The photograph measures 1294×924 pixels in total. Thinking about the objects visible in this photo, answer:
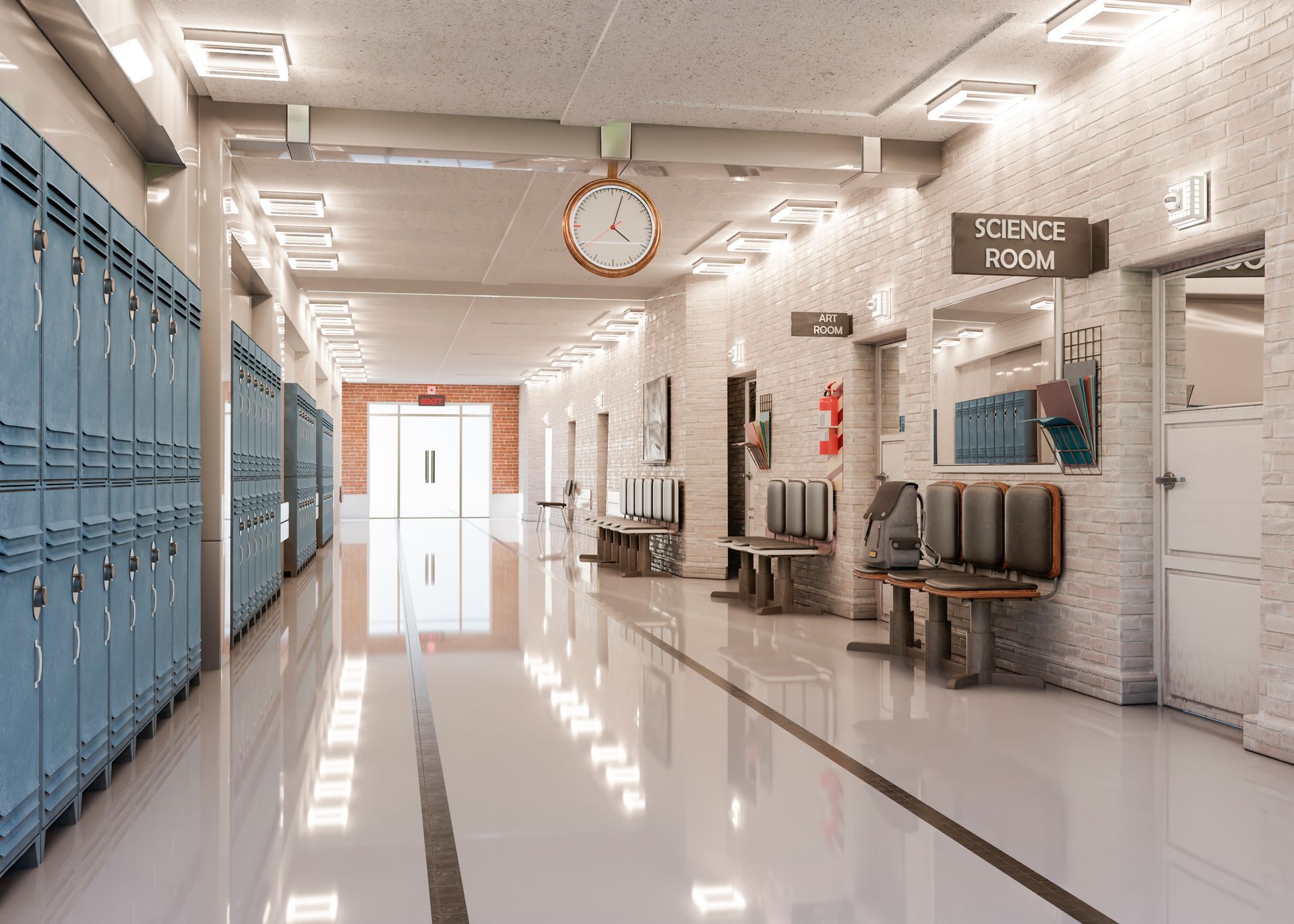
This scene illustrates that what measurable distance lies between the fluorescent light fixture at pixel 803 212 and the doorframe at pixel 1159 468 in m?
3.36

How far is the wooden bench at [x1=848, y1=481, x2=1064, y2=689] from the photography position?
565 centimetres

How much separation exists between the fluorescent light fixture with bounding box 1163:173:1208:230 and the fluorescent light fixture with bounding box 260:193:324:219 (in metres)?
6.08

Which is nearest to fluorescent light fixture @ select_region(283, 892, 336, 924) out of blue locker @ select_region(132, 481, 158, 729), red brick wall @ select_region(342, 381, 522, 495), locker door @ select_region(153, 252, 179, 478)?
blue locker @ select_region(132, 481, 158, 729)

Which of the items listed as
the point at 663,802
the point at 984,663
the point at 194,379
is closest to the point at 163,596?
the point at 194,379

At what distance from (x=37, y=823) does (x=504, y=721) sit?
2151mm

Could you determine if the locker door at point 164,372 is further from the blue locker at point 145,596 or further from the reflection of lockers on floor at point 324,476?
the reflection of lockers on floor at point 324,476

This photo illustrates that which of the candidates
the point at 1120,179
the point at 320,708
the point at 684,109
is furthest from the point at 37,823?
the point at 1120,179

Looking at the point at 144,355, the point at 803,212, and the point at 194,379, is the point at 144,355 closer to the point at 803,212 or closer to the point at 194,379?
the point at 194,379

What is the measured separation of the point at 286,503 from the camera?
11.5 metres

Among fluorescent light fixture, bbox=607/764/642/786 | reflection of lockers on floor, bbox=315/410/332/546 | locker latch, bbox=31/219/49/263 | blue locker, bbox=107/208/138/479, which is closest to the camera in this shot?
locker latch, bbox=31/219/49/263

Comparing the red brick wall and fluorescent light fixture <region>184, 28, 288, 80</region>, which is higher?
fluorescent light fixture <region>184, 28, 288, 80</region>

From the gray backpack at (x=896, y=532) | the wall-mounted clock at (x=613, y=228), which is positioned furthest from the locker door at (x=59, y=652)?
the gray backpack at (x=896, y=532)

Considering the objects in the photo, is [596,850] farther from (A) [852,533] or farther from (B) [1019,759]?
(A) [852,533]

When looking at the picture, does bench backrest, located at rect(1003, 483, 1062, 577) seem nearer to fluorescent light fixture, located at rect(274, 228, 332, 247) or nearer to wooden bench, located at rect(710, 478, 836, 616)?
wooden bench, located at rect(710, 478, 836, 616)
